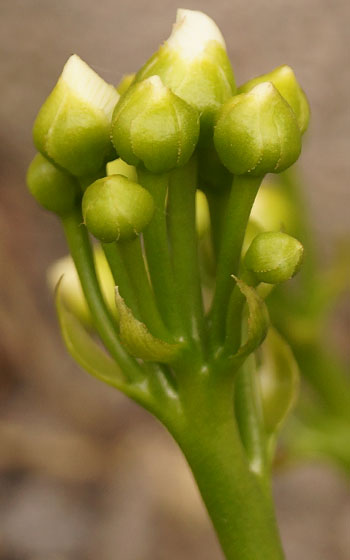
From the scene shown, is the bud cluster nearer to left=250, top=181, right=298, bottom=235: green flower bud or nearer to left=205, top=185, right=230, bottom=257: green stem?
left=205, top=185, right=230, bottom=257: green stem

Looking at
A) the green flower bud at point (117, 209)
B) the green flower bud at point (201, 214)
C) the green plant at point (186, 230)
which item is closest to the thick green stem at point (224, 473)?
the green plant at point (186, 230)

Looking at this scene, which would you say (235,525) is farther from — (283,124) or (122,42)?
(122,42)

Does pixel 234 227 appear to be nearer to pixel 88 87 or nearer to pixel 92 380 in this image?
pixel 88 87

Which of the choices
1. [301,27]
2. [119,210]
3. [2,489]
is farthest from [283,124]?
[2,489]

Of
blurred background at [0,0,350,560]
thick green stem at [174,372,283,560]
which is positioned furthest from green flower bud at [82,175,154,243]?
blurred background at [0,0,350,560]

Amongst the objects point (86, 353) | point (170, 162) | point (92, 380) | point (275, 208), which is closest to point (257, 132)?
point (170, 162)

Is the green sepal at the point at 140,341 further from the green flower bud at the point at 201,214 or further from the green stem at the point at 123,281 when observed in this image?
the green flower bud at the point at 201,214
